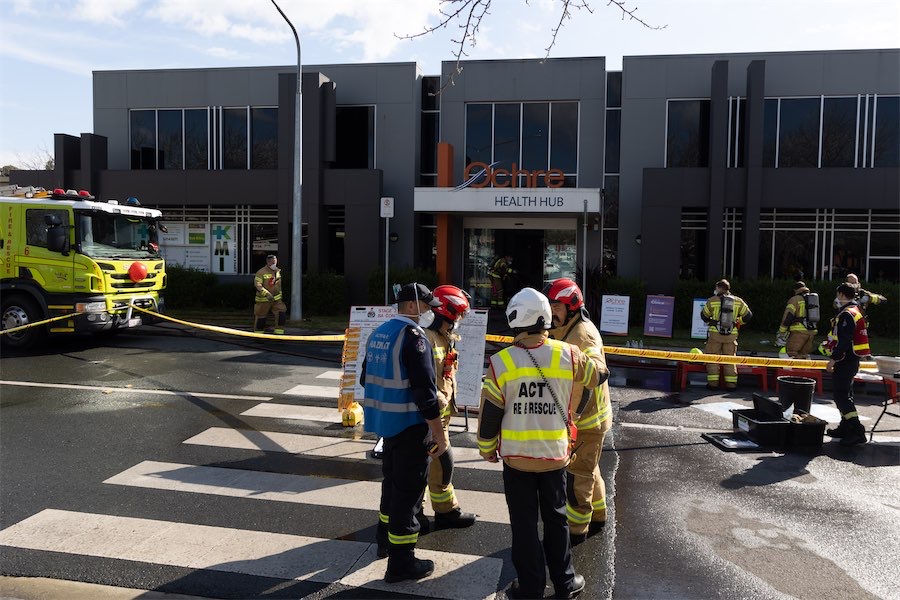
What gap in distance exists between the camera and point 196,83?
2284cm

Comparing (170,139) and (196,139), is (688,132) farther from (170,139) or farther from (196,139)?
(170,139)

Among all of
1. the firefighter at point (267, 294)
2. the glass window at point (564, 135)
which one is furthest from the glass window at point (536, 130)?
the firefighter at point (267, 294)

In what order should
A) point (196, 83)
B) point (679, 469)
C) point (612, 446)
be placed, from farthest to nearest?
point (196, 83)
point (612, 446)
point (679, 469)

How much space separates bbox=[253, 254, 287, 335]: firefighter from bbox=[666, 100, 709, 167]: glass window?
11748 mm

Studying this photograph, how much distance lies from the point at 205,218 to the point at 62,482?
17.6 m

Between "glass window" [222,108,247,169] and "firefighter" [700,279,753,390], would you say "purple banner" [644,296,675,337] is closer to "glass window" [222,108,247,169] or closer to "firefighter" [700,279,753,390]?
"firefighter" [700,279,753,390]

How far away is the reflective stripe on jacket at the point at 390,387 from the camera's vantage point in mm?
4715

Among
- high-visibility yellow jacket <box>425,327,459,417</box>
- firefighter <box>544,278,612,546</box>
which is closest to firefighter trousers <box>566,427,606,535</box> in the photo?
firefighter <box>544,278,612,546</box>

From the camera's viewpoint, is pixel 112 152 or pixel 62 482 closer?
pixel 62 482

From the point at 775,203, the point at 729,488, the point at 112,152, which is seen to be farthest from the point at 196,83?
the point at 729,488

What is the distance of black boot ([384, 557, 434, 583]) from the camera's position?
15.3ft

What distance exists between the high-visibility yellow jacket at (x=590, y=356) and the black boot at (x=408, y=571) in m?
1.48

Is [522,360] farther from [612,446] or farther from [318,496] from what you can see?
[612,446]

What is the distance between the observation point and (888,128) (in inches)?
766
